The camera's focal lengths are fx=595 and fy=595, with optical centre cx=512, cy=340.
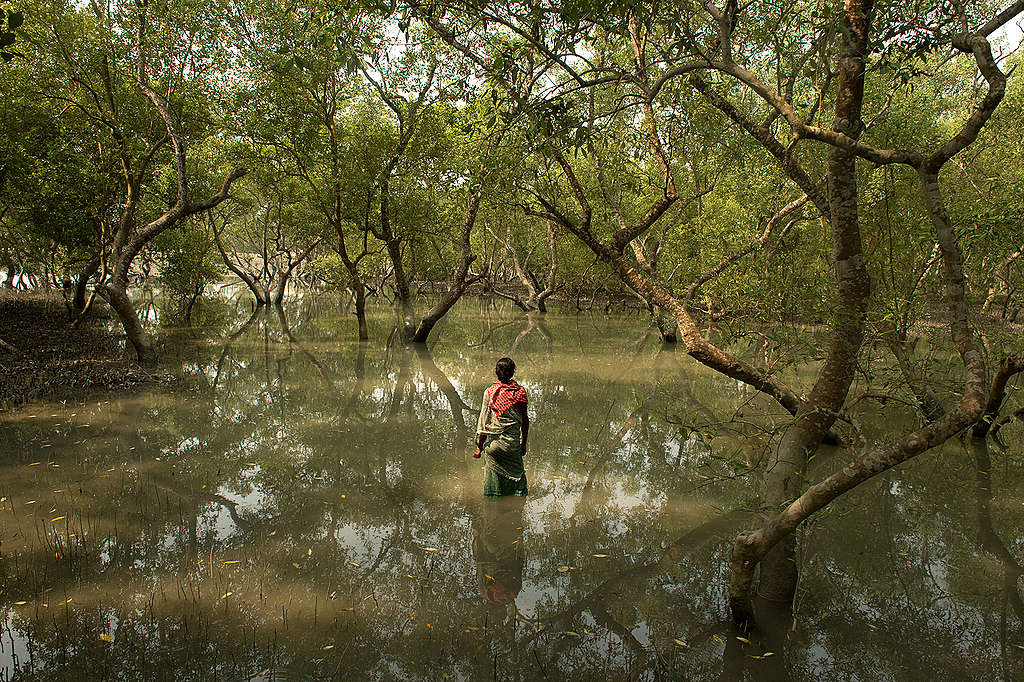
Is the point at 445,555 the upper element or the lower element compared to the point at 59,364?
lower

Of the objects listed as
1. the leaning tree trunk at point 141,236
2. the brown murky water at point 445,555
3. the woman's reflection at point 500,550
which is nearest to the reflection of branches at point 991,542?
the brown murky water at point 445,555

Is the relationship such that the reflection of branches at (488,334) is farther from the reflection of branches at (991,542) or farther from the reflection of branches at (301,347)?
the reflection of branches at (991,542)

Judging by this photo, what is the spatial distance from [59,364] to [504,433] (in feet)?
39.4

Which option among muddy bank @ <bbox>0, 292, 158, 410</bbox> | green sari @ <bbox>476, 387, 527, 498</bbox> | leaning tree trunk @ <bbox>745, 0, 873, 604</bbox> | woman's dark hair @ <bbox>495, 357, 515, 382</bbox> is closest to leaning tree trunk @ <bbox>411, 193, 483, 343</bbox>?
muddy bank @ <bbox>0, 292, 158, 410</bbox>

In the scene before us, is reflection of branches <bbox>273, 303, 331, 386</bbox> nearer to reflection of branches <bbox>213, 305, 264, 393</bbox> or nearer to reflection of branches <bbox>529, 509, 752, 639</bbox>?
reflection of branches <bbox>213, 305, 264, 393</bbox>

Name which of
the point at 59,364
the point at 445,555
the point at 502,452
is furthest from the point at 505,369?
the point at 59,364

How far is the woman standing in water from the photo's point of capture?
6.69 m

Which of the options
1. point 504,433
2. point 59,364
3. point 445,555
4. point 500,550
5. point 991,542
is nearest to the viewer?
point 445,555

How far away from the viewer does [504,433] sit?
6707mm

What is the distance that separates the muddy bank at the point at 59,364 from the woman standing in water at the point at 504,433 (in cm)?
896

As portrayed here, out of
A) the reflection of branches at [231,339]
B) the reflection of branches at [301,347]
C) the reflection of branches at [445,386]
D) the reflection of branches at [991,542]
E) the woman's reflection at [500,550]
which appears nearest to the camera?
the woman's reflection at [500,550]

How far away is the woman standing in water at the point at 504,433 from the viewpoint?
6.69m

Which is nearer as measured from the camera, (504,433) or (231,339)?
(504,433)

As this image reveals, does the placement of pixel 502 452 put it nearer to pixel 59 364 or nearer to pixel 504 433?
pixel 504 433
